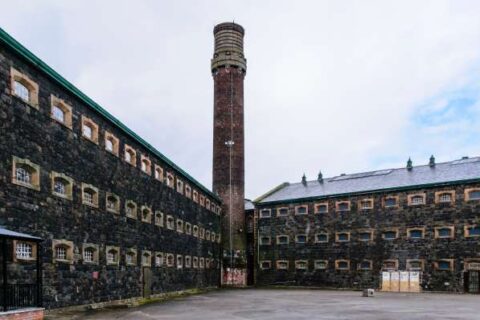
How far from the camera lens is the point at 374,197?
42.6m

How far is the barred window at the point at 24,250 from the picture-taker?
643 inches

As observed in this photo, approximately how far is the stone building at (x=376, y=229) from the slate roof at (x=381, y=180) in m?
0.10

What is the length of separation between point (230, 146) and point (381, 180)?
14.1 m

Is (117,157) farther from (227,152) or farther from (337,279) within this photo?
(337,279)

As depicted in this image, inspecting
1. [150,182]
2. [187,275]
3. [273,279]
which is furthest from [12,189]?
[273,279]

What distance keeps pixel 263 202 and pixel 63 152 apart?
103ft

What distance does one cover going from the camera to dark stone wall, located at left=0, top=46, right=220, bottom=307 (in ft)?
54.2

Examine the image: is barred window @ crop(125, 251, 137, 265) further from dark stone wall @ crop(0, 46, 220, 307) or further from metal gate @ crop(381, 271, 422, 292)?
metal gate @ crop(381, 271, 422, 292)

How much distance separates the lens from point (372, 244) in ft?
138

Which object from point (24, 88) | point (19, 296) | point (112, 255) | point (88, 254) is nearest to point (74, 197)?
point (88, 254)

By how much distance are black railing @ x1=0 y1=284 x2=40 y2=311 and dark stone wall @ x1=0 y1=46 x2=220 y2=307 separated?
69cm

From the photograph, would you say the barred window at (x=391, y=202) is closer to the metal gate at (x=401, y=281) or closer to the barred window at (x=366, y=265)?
the barred window at (x=366, y=265)

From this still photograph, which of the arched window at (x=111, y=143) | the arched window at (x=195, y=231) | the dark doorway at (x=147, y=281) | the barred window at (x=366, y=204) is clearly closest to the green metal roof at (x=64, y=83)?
the arched window at (x=111, y=143)

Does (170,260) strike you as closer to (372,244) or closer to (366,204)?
(372,244)
